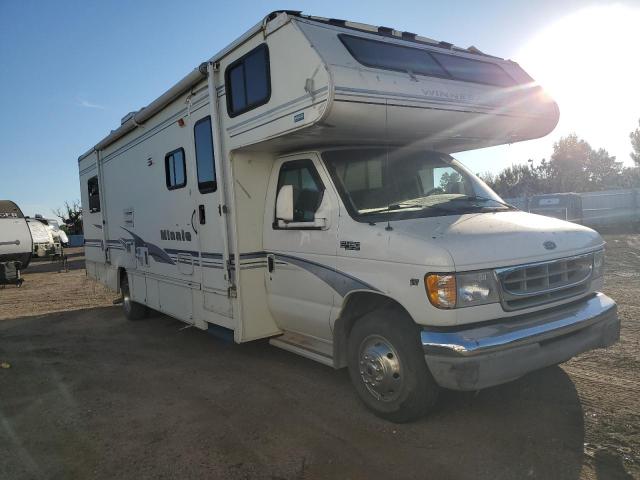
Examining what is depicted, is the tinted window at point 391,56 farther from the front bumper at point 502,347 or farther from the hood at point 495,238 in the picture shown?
the front bumper at point 502,347

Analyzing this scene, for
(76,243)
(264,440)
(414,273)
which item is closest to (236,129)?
(414,273)

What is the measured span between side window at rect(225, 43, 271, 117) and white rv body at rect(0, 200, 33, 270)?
13.5 metres

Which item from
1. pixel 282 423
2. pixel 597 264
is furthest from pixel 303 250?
pixel 597 264

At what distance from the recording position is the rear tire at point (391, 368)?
3.83 meters

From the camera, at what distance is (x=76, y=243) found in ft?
153

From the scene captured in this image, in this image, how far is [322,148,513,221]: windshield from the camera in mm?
4398

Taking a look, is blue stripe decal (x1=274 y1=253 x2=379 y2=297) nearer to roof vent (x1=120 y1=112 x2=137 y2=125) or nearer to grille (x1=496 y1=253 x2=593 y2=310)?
grille (x1=496 y1=253 x2=593 y2=310)

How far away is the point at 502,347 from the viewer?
351 centimetres

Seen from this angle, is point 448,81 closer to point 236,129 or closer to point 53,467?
point 236,129

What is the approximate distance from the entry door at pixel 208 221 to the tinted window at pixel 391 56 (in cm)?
197

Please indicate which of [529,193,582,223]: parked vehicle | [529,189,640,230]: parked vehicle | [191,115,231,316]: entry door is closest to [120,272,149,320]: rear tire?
[191,115,231,316]: entry door

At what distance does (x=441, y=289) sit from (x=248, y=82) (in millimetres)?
2825

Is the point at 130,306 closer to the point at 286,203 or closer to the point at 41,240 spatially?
the point at 286,203

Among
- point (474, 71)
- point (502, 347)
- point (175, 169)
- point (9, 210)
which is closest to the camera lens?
point (502, 347)
